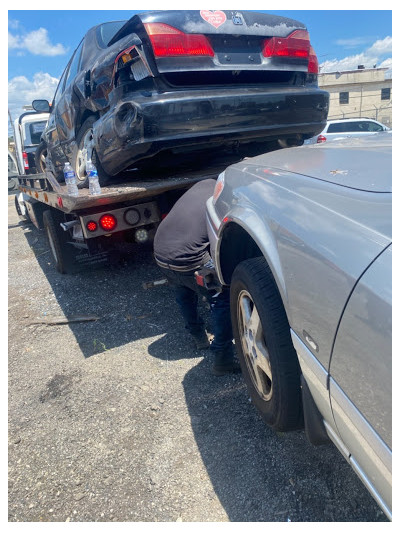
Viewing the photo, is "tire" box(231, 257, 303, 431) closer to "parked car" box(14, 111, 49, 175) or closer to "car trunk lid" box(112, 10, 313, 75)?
"car trunk lid" box(112, 10, 313, 75)

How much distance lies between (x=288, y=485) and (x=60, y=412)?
1.49 meters

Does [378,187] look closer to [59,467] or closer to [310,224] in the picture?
[310,224]

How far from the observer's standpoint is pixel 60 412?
100 inches

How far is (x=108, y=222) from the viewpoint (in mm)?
3299

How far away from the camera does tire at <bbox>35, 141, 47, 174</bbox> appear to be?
6.36 m

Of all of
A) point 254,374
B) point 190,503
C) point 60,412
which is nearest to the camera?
point 190,503

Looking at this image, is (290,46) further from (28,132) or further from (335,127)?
(335,127)

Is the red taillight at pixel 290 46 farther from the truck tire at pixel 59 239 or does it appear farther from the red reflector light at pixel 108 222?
the truck tire at pixel 59 239

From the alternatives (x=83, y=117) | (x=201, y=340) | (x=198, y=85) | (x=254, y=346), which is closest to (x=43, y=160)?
(x=83, y=117)

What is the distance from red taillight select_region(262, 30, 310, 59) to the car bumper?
0.29 m

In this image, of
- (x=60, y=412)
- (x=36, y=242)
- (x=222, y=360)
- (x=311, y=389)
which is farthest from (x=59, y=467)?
(x=36, y=242)

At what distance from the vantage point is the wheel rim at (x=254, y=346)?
6.04 feet

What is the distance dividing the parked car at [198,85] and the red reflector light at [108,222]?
1.55 feet

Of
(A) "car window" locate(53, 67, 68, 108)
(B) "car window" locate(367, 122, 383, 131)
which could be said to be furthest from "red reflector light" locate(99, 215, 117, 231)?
(B) "car window" locate(367, 122, 383, 131)
